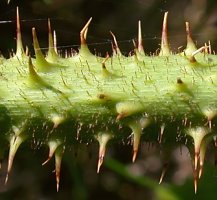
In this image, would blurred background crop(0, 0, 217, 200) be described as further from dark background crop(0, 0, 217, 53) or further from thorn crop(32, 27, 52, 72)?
thorn crop(32, 27, 52, 72)

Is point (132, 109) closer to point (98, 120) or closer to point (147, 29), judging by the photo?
point (98, 120)

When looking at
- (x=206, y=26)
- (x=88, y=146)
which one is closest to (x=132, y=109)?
(x=88, y=146)

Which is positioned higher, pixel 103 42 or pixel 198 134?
pixel 103 42

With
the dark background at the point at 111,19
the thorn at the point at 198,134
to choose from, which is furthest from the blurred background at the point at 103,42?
the thorn at the point at 198,134

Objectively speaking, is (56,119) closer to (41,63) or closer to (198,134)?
(41,63)

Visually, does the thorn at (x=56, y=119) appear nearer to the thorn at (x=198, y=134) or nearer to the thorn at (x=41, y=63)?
the thorn at (x=41, y=63)

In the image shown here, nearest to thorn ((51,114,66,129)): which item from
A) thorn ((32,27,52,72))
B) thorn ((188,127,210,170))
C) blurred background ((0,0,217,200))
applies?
thorn ((32,27,52,72))

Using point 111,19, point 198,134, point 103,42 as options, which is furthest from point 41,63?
point 111,19

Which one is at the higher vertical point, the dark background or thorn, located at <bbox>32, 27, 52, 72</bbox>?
the dark background
